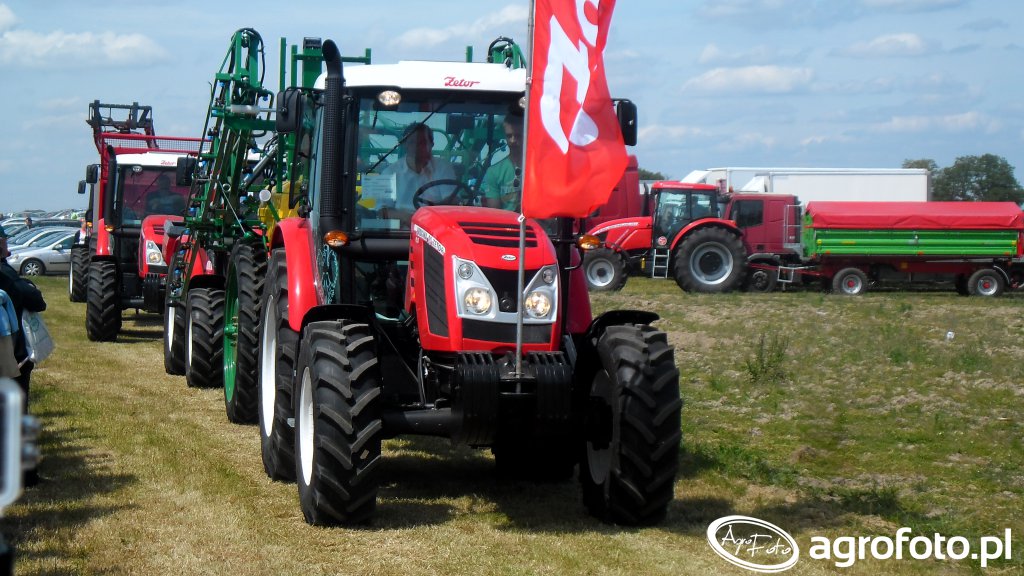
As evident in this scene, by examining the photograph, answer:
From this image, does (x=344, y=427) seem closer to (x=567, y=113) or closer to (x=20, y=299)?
(x=567, y=113)

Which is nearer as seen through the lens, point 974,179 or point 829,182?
point 829,182

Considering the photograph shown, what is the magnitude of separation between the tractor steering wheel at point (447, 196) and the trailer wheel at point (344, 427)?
1.13 metres

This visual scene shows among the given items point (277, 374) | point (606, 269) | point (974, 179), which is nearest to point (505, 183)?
point (277, 374)

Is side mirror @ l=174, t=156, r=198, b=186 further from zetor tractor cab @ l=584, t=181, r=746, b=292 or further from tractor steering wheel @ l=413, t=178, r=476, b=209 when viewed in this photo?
zetor tractor cab @ l=584, t=181, r=746, b=292

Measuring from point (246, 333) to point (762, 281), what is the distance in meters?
18.4

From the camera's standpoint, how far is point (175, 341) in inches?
504

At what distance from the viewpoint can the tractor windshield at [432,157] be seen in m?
6.95

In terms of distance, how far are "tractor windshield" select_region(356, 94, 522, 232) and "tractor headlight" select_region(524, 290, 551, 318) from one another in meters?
1.09

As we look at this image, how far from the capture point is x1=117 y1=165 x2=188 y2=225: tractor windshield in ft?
55.8

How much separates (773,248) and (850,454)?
64.5 feet

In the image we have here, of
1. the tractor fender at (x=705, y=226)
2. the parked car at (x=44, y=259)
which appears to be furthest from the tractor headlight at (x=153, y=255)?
the parked car at (x=44, y=259)

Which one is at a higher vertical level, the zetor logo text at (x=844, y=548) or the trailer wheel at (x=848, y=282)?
the trailer wheel at (x=848, y=282)

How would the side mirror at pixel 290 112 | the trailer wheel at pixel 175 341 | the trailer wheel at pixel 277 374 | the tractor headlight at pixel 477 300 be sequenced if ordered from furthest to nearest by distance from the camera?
the trailer wheel at pixel 175 341 < the side mirror at pixel 290 112 < the trailer wheel at pixel 277 374 < the tractor headlight at pixel 477 300

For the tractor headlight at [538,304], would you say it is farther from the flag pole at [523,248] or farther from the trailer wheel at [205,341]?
the trailer wheel at [205,341]
